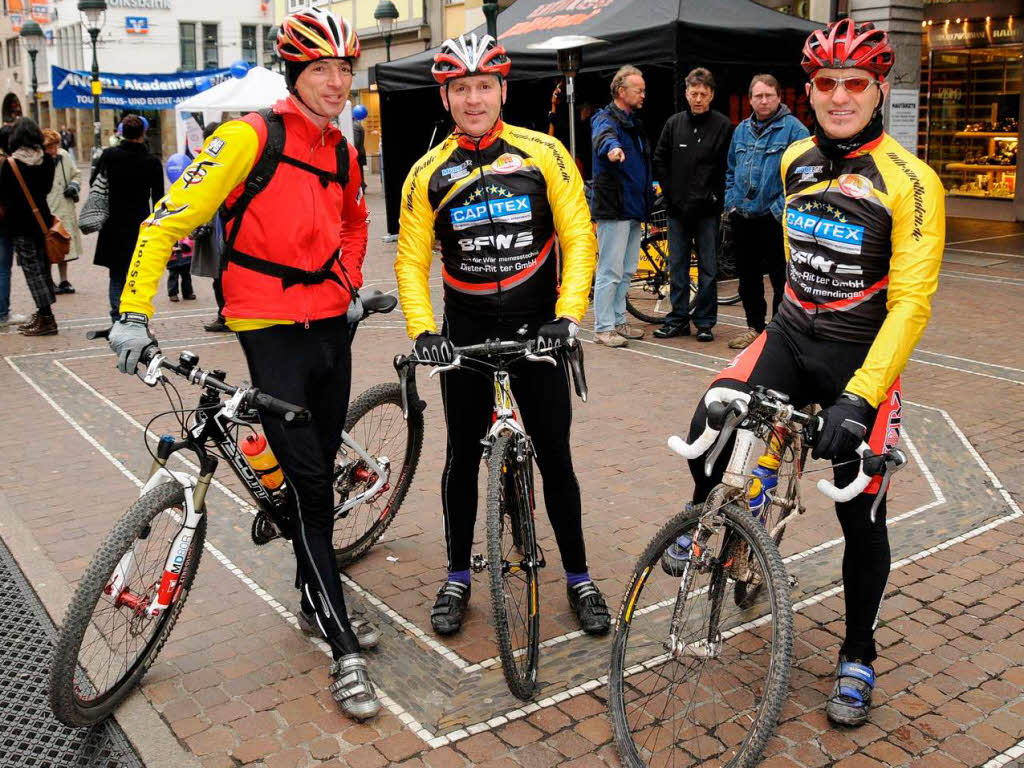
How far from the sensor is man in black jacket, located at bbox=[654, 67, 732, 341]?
9414mm

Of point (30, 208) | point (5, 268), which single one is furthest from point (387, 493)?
point (5, 268)

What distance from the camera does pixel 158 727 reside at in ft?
12.0

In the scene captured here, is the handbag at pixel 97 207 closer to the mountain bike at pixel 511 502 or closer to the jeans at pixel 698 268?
the jeans at pixel 698 268

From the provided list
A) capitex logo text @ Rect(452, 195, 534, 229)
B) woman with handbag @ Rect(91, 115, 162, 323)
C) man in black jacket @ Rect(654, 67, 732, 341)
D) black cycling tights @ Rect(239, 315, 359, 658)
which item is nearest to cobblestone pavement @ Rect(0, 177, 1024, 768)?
black cycling tights @ Rect(239, 315, 359, 658)

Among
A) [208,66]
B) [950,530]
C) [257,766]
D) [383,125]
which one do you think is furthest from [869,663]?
[208,66]

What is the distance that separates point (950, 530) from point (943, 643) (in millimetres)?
1236

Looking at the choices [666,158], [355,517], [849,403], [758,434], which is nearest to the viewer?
[849,403]

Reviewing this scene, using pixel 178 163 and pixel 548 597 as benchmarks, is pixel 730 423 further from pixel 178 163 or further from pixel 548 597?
pixel 178 163

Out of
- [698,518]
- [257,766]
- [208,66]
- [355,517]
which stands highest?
[208,66]

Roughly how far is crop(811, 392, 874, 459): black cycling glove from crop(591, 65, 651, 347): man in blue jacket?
6300 mm

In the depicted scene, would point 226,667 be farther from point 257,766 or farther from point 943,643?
point 943,643

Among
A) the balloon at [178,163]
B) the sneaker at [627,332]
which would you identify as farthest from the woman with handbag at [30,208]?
the sneaker at [627,332]

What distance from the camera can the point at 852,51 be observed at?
3.45m

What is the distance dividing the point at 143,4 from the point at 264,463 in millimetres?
59733
